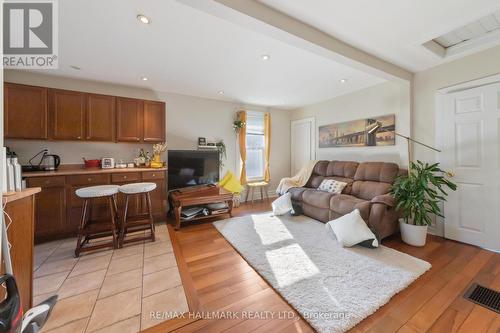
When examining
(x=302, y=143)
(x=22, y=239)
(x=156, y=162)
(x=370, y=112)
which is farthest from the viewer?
(x=302, y=143)

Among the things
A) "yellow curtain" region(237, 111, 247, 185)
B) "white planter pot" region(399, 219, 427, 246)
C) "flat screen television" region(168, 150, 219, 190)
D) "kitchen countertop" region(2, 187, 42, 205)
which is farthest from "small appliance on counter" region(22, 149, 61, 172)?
"white planter pot" region(399, 219, 427, 246)

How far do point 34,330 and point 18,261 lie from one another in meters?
0.49

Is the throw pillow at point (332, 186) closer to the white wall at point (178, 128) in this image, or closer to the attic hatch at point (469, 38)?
the white wall at point (178, 128)

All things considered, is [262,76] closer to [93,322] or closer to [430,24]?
[430,24]

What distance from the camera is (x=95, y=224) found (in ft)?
8.74

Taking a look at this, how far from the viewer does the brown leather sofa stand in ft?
8.59

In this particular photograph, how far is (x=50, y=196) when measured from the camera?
2623 mm

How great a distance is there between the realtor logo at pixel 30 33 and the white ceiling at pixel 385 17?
6.56ft

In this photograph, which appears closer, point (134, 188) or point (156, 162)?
point (134, 188)

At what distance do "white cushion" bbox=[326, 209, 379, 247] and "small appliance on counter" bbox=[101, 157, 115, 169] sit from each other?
3694 millimetres

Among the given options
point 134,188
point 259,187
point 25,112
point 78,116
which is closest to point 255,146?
point 259,187

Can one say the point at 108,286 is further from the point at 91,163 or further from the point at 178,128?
the point at 178,128

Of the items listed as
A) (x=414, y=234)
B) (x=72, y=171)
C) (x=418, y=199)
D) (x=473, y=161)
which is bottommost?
(x=414, y=234)

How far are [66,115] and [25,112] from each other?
0.43 metres
